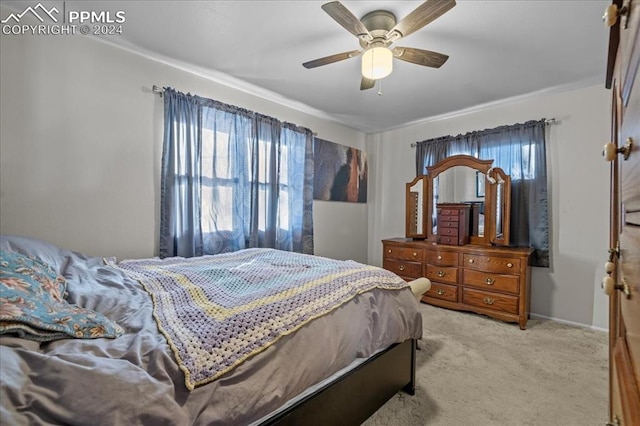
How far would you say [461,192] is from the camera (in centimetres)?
347

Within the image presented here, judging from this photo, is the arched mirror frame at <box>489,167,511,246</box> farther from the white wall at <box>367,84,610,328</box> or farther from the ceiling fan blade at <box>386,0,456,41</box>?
the ceiling fan blade at <box>386,0,456,41</box>

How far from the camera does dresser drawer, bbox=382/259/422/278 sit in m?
3.48

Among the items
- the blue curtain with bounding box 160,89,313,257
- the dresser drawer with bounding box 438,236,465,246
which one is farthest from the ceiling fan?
the dresser drawer with bounding box 438,236,465,246

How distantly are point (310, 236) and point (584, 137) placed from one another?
3076mm

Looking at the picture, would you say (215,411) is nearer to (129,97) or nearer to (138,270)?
(138,270)

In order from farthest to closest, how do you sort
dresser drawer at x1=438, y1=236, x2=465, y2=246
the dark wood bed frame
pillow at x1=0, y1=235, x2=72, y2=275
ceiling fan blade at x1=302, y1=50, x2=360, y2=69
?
dresser drawer at x1=438, y1=236, x2=465, y2=246
ceiling fan blade at x1=302, y1=50, x2=360, y2=69
pillow at x1=0, y1=235, x2=72, y2=275
the dark wood bed frame

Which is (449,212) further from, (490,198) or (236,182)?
(236,182)

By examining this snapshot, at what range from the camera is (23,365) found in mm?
706

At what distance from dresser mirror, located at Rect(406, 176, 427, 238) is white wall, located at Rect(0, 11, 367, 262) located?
9.31 ft

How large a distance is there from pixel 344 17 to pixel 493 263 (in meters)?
2.67

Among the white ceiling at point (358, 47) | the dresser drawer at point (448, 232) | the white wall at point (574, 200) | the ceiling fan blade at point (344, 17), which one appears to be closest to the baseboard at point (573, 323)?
the white wall at point (574, 200)

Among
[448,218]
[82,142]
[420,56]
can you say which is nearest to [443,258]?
[448,218]

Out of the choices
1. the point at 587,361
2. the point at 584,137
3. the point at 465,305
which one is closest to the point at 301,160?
the point at 465,305

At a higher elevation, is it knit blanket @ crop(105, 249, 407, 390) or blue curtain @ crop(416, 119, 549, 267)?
blue curtain @ crop(416, 119, 549, 267)
